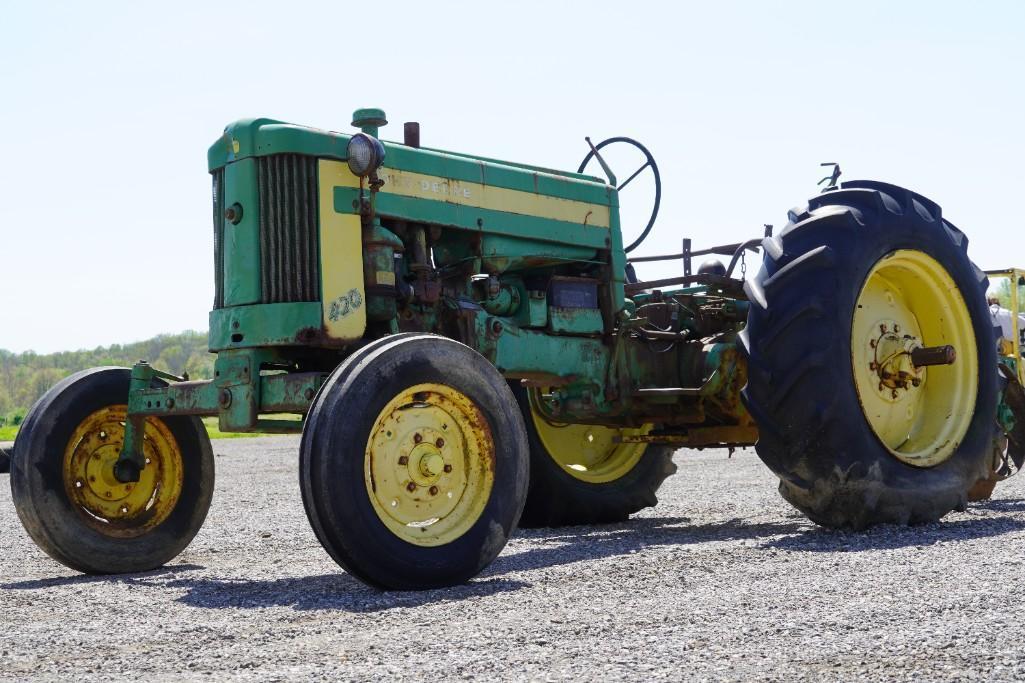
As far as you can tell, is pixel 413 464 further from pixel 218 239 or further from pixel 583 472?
pixel 583 472

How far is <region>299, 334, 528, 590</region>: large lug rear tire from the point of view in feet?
16.5

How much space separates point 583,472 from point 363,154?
324cm

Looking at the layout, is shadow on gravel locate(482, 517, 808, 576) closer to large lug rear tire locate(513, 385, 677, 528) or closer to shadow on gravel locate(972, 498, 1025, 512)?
large lug rear tire locate(513, 385, 677, 528)

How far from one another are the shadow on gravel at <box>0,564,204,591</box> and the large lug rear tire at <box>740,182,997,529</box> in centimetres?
304

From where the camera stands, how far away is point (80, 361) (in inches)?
2820

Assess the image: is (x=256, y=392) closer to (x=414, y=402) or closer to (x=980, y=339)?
(x=414, y=402)

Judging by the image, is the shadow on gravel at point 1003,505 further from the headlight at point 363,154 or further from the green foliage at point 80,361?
the green foliage at point 80,361

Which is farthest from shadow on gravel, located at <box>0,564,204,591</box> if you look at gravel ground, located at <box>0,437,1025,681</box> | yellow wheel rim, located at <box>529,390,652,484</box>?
yellow wheel rim, located at <box>529,390,652,484</box>

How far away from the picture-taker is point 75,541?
20.6 ft

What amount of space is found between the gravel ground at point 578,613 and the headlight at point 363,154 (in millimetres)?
1924

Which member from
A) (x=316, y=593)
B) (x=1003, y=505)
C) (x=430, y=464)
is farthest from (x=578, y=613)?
(x=1003, y=505)

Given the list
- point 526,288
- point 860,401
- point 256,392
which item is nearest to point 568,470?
point 526,288

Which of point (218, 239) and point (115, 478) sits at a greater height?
point (218, 239)

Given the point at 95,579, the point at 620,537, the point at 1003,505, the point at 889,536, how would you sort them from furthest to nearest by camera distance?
1. the point at 1003,505
2. the point at 620,537
3. the point at 889,536
4. the point at 95,579
